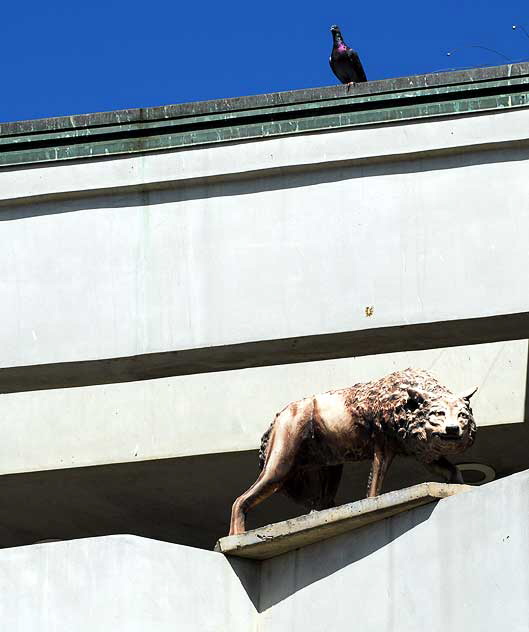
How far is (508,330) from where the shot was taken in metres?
13.9

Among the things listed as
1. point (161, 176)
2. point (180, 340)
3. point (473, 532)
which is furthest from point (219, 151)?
point (473, 532)

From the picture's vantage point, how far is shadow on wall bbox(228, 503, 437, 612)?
1031 cm

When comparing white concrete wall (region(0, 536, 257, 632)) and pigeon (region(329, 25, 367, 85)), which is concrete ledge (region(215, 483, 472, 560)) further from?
pigeon (region(329, 25, 367, 85))

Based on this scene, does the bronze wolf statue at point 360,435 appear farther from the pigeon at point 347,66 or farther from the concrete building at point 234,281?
the pigeon at point 347,66

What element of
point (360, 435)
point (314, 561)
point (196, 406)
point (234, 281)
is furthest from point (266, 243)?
point (314, 561)

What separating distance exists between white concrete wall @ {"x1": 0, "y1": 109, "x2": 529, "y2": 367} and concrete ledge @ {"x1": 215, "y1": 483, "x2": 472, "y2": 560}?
3.40m

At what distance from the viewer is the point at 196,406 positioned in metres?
13.6

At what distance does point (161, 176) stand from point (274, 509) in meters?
2.85

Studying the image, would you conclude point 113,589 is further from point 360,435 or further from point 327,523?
point 360,435

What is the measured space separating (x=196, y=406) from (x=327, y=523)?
333cm

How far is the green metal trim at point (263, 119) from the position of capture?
14000 millimetres

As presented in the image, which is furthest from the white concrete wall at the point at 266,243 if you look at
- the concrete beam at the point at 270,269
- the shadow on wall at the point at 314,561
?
the shadow on wall at the point at 314,561

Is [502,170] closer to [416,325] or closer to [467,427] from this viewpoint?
[416,325]

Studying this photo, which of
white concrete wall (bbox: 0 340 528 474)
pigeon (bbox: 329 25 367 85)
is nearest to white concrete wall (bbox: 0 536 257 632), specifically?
white concrete wall (bbox: 0 340 528 474)
